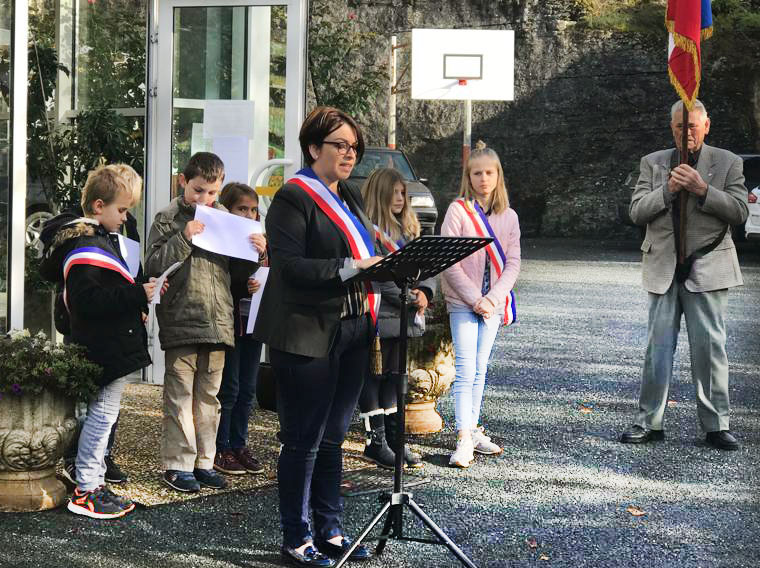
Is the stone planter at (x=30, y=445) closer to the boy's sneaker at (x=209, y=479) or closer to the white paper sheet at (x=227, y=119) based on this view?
the boy's sneaker at (x=209, y=479)

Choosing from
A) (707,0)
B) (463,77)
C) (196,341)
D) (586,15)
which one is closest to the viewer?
(196,341)

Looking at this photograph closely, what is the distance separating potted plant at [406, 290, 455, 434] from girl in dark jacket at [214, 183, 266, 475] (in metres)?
1.19

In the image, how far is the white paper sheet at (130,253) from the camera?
17.7ft

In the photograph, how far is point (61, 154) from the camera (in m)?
8.59

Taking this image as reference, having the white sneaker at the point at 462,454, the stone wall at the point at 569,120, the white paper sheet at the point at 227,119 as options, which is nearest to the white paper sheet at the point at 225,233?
the white sneaker at the point at 462,454

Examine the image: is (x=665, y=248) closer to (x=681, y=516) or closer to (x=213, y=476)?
(x=681, y=516)

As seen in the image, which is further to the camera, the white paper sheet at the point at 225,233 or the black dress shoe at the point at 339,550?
the white paper sheet at the point at 225,233

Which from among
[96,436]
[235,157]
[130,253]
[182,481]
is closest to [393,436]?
[182,481]

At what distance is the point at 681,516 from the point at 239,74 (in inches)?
177

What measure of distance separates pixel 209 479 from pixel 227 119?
3253 mm

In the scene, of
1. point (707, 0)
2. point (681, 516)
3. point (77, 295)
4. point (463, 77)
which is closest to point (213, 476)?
point (77, 295)

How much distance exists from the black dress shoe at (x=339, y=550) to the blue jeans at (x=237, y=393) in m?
1.61

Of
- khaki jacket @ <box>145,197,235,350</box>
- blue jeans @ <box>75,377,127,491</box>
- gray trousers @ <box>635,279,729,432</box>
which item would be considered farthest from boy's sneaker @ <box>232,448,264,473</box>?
gray trousers @ <box>635,279,729,432</box>

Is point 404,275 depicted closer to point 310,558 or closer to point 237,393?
point 310,558
